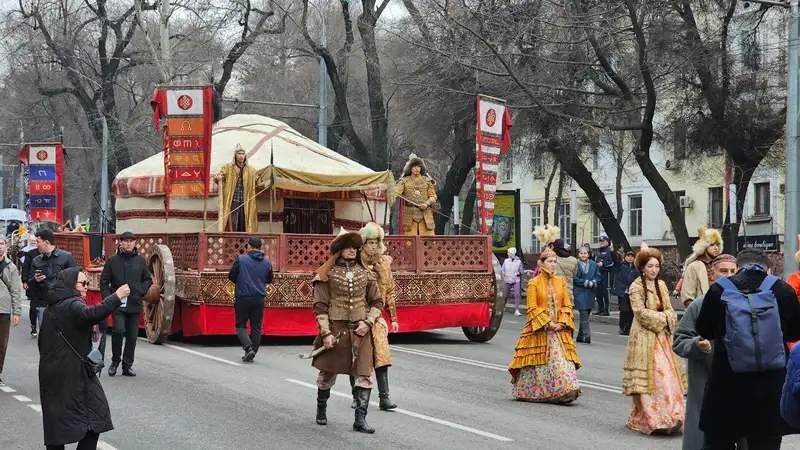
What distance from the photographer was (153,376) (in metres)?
14.1

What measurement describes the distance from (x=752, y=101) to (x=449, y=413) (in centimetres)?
1656

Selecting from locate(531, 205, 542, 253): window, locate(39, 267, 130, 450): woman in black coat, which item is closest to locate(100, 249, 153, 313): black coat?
locate(39, 267, 130, 450): woman in black coat

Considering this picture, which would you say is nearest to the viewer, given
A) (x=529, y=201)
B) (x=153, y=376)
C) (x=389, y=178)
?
(x=153, y=376)

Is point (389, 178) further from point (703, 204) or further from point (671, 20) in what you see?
point (703, 204)

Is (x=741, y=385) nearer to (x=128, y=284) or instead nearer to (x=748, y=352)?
(x=748, y=352)

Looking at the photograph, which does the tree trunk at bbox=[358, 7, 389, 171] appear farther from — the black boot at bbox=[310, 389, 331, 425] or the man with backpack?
the man with backpack

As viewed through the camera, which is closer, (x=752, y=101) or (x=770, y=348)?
(x=770, y=348)

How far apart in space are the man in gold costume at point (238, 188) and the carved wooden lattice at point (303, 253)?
378 cm

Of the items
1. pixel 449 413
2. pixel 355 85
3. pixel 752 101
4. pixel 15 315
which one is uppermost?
pixel 355 85

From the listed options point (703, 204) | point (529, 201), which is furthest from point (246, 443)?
point (529, 201)

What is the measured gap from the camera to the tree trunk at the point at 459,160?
109 ft

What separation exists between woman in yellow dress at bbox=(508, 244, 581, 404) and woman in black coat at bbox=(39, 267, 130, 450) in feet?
16.7

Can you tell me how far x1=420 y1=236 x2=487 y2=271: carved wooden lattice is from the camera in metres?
19.4

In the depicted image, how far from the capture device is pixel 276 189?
2319cm
